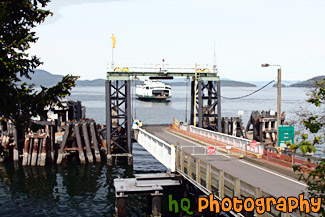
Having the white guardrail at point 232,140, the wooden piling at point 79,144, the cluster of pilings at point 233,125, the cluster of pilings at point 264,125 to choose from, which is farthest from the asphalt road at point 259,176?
the cluster of pilings at point 233,125

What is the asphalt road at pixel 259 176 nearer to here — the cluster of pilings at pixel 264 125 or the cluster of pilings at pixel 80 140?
the cluster of pilings at pixel 80 140

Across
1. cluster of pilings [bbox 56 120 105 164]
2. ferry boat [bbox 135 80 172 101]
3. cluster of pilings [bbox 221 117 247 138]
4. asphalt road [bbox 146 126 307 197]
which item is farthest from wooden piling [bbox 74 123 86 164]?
ferry boat [bbox 135 80 172 101]

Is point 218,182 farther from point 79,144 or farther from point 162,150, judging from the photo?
point 79,144

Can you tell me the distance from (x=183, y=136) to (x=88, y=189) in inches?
421

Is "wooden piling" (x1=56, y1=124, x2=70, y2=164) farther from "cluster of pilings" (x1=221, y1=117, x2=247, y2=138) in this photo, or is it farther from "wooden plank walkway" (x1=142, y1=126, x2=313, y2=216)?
"cluster of pilings" (x1=221, y1=117, x2=247, y2=138)

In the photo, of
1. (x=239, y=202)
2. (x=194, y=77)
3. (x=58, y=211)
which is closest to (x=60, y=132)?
(x=194, y=77)

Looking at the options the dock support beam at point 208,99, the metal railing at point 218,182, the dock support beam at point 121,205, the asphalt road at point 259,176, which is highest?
the dock support beam at point 208,99

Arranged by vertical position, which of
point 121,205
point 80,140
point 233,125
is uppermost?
point 233,125

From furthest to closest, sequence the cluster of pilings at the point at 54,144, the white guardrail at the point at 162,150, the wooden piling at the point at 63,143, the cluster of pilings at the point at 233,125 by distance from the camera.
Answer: the cluster of pilings at the point at 233,125, the wooden piling at the point at 63,143, the cluster of pilings at the point at 54,144, the white guardrail at the point at 162,150

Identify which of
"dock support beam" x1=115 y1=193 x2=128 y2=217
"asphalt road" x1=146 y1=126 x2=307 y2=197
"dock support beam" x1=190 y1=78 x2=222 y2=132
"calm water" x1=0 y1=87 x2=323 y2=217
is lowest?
"calm water" x1=0 y1=87 x2=323 y2=217

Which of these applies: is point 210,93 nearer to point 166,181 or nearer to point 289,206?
point 166,181

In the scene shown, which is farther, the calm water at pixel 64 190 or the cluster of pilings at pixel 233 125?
the cluster of pilings at pixel 233 125

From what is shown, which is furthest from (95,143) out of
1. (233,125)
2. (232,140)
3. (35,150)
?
(233,125)

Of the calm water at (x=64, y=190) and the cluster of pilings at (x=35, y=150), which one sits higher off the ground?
the cluster of pilings at (x=35, y=150)
